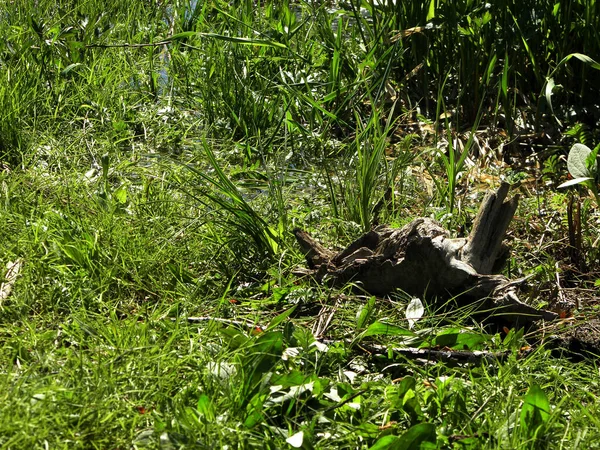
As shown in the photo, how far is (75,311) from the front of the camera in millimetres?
2799

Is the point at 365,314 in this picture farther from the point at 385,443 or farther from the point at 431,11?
the point at 431,11

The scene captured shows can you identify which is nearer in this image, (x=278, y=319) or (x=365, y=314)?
(x=278, y=319)

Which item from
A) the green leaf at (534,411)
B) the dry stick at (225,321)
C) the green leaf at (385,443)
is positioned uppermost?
Result: the green leaf at (385,443)

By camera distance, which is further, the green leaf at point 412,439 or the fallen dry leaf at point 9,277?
the fallen dry leaf at point 9,277

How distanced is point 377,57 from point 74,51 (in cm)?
153

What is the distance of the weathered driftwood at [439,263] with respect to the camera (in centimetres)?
281

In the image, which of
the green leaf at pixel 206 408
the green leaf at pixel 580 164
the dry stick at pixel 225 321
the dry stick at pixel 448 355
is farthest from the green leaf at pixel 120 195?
the green leaf at pixel 580 164

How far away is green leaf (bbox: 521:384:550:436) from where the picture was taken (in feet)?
7.18

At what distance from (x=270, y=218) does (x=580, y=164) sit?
3.74 feet

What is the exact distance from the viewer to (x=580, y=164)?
303 centimetres

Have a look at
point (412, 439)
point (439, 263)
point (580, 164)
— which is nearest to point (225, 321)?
point (439, 263)

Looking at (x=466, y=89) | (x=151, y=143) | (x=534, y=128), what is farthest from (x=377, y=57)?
(x=151, y=143)

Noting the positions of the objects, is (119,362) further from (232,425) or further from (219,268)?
(219,268)

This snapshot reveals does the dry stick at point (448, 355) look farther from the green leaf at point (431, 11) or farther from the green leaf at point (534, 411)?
the green leaf at point (431, 11)
